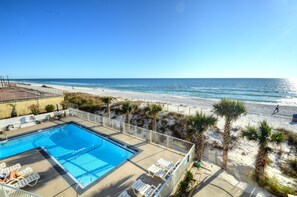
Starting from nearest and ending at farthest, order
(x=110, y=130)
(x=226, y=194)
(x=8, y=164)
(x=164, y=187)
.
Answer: (x=164, y=187), (x=226, y=194), (x=8, y=164), (x=110, y=130)

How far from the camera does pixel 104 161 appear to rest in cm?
973

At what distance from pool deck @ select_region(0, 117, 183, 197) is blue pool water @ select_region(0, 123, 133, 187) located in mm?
823

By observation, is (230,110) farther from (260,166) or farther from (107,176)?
(107,176)

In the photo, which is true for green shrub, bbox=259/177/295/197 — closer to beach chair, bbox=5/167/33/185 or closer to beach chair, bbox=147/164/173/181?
beach chair, bbox=147/164/173/181

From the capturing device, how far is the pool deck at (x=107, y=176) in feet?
20.9

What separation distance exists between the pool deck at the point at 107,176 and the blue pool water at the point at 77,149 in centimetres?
82

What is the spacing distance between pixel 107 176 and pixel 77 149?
508 centimetres

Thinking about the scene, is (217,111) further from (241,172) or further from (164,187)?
(164,187)

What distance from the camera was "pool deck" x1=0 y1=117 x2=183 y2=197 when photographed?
6383mm

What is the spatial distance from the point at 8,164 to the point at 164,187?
8737 mm

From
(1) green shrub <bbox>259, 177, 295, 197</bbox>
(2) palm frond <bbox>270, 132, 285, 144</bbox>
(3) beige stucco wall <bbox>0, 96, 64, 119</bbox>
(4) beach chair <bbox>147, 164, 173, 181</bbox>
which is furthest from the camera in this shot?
(3) beige stucco wall <bbox>0, 96, 64, 119</bbox>

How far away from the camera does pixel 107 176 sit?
7.36 m

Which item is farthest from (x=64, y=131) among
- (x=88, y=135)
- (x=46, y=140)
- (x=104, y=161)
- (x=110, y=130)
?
(x=104, y=161)

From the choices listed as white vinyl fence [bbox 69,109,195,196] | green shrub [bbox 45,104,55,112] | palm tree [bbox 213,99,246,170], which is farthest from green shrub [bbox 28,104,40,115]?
palm tree [bbox 213,99,246,170]
